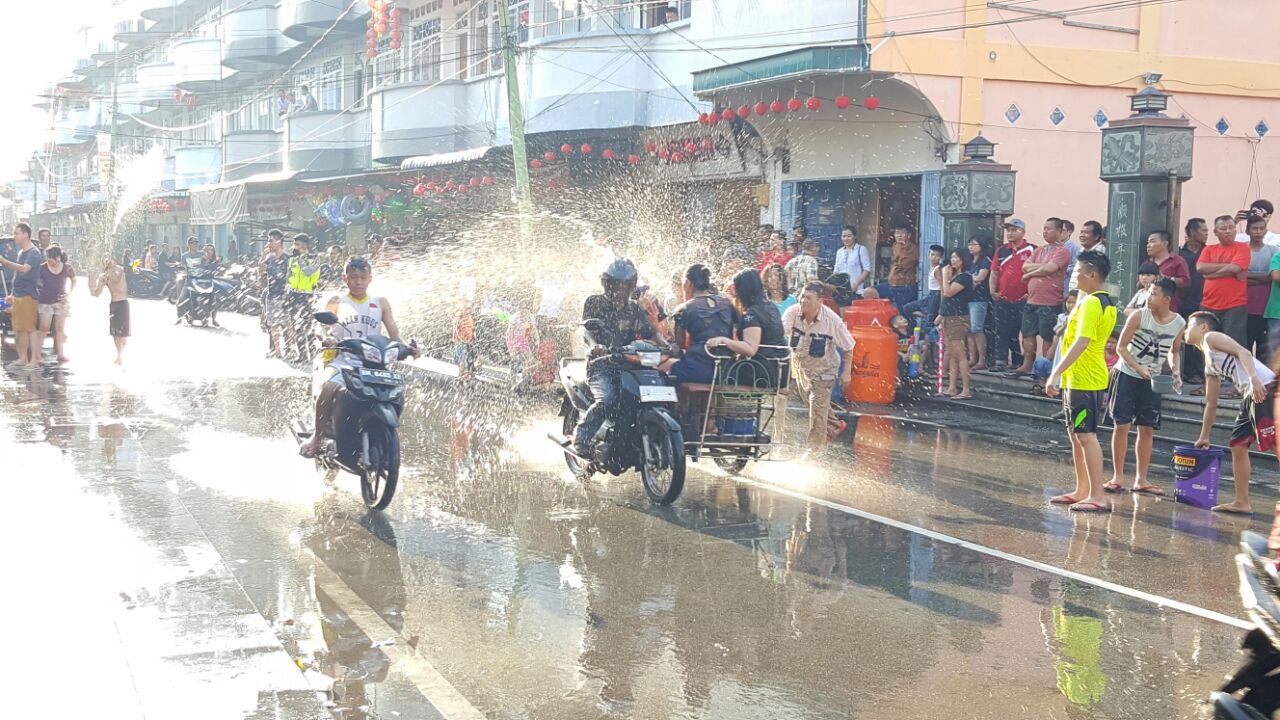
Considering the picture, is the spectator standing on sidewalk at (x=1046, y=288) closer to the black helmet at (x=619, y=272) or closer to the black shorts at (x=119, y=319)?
the black helmet at (x=619, y=272)

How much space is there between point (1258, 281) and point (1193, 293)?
2.54ft

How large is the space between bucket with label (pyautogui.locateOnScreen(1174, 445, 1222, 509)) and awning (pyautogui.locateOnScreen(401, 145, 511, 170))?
699 inches

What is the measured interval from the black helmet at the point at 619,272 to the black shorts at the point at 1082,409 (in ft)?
10.3

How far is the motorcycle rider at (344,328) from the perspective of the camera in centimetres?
875

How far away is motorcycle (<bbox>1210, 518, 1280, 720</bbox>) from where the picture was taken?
3.72 m

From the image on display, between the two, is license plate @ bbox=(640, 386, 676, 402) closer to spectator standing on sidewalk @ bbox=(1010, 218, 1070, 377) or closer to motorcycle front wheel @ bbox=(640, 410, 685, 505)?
motorcycle front wheel @ bbox=(640, 410, 685, 505)

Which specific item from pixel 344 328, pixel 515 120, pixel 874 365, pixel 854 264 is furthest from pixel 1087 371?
pixel 515 120

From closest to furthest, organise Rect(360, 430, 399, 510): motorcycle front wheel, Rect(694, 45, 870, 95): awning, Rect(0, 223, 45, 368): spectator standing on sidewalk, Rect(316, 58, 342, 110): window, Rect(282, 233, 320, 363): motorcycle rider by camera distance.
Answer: Rect(360, 430, 399, 510): motorcycle front wheel
Rect(0, 223, 45, 368): spectator standing on sidewalk
Rect(694, 45, 870, 95): awning
Rect(282, 233, 320, 363): motorcycle rider
Rect(316, 58, 342, 110): window

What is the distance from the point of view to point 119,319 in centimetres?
1822

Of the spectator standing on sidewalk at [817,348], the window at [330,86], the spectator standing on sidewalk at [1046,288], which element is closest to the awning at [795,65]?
the spectator standing on sidewalk at [1046,288]

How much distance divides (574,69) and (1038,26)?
30.2 feet

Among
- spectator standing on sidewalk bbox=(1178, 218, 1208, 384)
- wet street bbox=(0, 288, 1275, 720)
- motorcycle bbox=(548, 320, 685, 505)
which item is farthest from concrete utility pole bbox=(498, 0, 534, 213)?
motorcycle bbox=(548, 320, 685, 505)

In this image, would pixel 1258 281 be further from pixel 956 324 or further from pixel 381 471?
pixel 381 471

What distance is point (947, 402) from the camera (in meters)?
15.1
